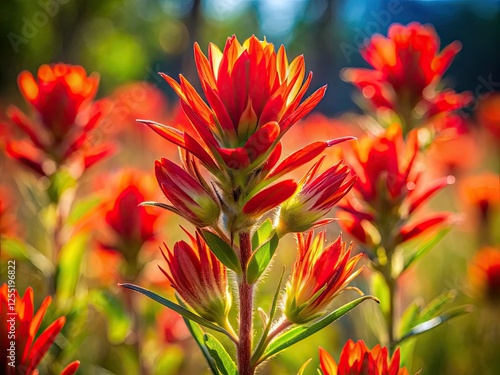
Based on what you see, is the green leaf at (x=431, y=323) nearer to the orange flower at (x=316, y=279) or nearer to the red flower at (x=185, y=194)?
the orange flower at (x=316, y=279)

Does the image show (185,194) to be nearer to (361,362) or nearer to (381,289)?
(361,362)

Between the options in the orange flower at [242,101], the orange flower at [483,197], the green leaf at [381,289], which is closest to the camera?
the orange flower at [242,101]

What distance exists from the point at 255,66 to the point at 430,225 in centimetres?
55

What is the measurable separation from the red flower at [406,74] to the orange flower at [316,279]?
63 cm

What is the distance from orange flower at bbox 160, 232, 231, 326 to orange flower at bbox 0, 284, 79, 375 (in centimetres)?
17

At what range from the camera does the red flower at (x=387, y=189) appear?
39.8 inches

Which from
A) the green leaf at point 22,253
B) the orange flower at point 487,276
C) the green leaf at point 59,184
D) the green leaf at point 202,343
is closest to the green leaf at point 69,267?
the green leaf at point 22,253

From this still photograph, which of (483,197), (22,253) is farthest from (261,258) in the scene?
(483,197)

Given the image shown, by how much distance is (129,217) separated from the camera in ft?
4.30

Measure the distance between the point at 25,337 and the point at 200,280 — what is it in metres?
0.26

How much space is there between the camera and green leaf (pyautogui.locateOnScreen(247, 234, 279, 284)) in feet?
2.16

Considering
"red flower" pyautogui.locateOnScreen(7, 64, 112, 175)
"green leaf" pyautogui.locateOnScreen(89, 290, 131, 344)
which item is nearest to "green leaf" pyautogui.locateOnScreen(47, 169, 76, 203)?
"red flower" pyautogui.locateOnScreen(7, 64, 112, 175)

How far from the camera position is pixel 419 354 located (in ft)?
6.59

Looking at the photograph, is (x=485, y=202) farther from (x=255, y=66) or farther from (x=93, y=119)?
(x=255, y=66)
